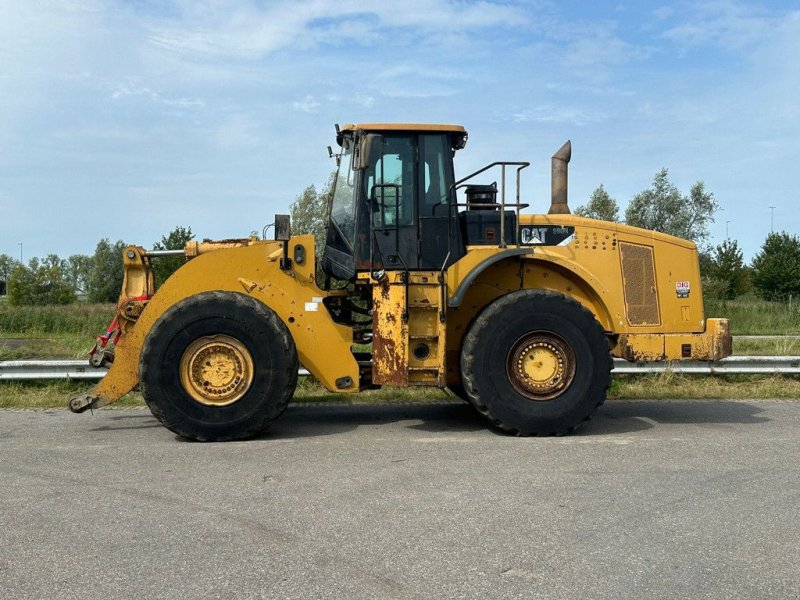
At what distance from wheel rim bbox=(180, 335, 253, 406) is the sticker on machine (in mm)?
4146

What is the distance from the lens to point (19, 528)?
4477mm

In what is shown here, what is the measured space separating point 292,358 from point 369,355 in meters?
1.04

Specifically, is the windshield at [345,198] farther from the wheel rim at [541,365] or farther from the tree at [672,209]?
the tree at [672,209]

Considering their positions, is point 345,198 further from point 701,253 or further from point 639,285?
point 701,253

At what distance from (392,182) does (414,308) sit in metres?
1.26

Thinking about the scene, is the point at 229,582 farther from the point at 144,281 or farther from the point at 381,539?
the point at 144,281

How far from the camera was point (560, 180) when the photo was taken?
26.3ft

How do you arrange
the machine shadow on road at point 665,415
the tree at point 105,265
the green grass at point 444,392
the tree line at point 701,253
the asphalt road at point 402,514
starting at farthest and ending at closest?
the tree at point 105,265 < the tree line at point 701,253 < the green grass at point 444,392 < the machine shadow on road at point 665,415 < the asphalt road at point 402,514

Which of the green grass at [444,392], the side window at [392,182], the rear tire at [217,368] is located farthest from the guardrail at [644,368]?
the side window at [392,182]

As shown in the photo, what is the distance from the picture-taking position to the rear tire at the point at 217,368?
6730 millimetres

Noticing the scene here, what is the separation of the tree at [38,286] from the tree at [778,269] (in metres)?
50.3

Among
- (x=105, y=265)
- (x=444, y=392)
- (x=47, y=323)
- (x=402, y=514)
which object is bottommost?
(x=402, y=514)

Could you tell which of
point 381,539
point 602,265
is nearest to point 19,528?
point 381,539

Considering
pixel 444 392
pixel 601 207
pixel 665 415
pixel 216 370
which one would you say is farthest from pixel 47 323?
pixel 601 207
